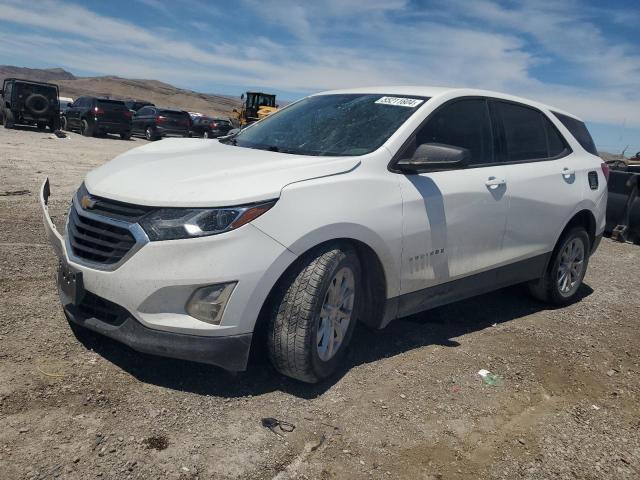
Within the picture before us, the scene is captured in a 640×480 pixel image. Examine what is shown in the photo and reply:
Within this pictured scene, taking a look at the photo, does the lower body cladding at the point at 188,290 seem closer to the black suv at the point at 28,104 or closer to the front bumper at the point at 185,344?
the front bumper at the point at 185,344

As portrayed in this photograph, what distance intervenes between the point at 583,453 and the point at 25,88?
23216mm

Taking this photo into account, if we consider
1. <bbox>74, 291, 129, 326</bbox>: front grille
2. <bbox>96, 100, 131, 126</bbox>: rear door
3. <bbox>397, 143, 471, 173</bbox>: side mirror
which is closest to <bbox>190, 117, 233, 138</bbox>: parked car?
<bbox>96, 100, 131, 126</bbox>: rear door

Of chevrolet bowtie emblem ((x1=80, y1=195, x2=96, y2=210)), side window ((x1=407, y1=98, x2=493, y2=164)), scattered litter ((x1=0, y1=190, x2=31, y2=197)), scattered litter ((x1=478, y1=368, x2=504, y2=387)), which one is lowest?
scattered litter ((x1=478, y1=368, x2=504, y2=387))

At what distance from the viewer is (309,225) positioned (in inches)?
119

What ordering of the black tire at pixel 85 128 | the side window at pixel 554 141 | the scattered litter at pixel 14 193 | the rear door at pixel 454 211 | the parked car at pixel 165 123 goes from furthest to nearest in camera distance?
the parked car at pixel 165 123, the black tire at pixel 85 128, the scattered litter at pixel 14 193, the side window at pixel 554 141, the rear door at pixel 454 211

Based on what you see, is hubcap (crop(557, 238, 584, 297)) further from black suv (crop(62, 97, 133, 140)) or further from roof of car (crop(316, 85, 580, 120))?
black suv (crop(62, 97, 133, 140))

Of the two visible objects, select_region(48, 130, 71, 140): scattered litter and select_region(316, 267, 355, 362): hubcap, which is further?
select_region(48, 130, 71, 140): scattered litter

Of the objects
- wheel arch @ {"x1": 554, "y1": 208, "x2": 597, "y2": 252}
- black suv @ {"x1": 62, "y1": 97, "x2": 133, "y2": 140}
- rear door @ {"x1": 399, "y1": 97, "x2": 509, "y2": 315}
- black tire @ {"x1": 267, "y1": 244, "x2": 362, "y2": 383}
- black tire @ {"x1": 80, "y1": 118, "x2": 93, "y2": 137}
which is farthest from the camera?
black tire @ {"x1": 80, "y1": 118, "x2": 93, "y2": 137}

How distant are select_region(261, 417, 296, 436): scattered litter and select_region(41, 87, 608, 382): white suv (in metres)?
0.30

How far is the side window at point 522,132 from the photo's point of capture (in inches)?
178

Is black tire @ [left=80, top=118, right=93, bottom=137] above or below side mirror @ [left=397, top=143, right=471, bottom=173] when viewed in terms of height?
below

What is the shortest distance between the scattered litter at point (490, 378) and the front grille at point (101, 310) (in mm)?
2265

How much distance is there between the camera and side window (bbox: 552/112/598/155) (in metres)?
5.29

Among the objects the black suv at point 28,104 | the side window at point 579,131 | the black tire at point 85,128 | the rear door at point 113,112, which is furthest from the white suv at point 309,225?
the black tire at point 85,128
